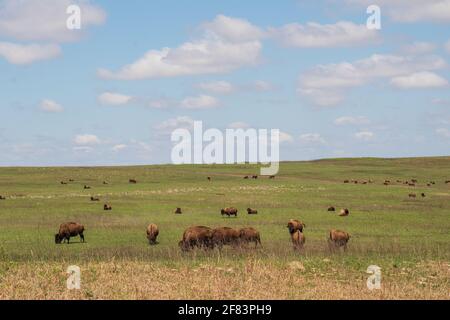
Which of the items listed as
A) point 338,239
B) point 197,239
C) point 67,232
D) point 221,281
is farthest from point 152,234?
point 221,281

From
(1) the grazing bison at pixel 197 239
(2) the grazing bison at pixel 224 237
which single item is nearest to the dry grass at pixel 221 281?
(1) the grazing bison at pixel 197 239

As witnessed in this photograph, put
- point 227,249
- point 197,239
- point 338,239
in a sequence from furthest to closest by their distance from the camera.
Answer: point 338,239 → point 227,249 → point 197,239

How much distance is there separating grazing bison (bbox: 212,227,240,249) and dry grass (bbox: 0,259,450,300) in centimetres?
715

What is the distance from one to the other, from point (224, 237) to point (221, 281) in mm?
11506

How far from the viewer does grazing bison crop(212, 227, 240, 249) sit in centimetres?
2645

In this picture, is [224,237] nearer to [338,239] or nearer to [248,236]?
[248,236]

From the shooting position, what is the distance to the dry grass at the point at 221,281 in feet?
45.0

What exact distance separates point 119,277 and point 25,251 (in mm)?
10988

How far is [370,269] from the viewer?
17797 millimetres

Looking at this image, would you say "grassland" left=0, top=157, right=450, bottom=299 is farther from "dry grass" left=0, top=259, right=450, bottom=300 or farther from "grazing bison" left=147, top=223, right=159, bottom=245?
"grazing bison" left=147, top=223, right=159, bottom=245

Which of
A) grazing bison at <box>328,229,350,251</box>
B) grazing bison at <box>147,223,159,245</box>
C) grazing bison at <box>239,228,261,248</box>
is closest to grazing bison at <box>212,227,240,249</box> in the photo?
grazing bison at <box>239,228,261,248</box>

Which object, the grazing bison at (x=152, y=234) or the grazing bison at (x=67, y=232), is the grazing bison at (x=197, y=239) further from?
the grazing bison at (x=67, y=232)

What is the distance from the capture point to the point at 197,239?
2592 centimetres
